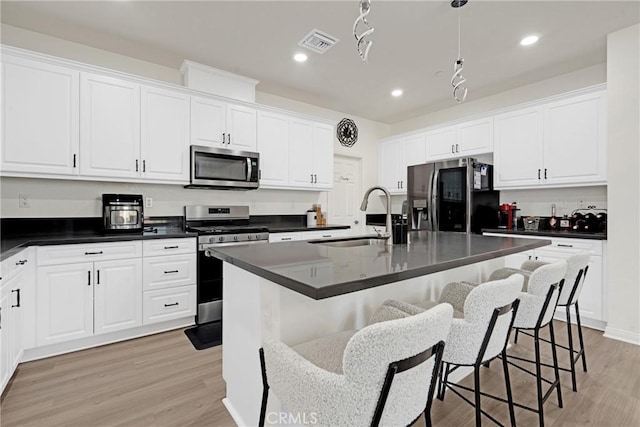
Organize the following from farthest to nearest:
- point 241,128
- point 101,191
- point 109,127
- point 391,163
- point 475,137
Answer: point 391,163 < point 475,137 < point 241,128 < point 101,191 < point 109,127

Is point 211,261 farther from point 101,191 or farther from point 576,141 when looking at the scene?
point 576,141

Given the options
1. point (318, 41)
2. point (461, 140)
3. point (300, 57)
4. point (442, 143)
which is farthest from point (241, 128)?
point (461, 140)

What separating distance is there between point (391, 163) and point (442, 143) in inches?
38.8

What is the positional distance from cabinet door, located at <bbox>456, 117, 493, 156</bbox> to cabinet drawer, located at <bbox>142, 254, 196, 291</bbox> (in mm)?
3694

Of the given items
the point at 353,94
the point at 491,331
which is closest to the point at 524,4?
the point at 353,94

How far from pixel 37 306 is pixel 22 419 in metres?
0.94

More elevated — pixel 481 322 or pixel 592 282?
pixel 481 322

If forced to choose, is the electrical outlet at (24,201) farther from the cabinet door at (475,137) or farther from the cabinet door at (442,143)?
the cabinet door at (475,137)

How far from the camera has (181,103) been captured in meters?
3.39

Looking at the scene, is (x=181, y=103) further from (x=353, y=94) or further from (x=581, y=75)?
(x=581, y=75)

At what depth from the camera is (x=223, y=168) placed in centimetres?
365

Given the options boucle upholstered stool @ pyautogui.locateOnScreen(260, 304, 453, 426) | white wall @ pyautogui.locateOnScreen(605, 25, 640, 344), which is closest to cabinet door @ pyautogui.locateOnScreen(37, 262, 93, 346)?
boucle upholstered stool @ pyautogui.locateOnScreen(260, 304, 453, 426)

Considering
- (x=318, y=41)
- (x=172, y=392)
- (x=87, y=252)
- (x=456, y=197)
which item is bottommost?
(x=172, y=392)

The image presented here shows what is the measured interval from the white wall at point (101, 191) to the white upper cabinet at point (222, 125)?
1.75 ft
